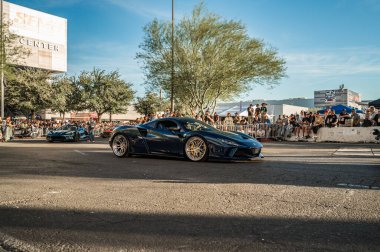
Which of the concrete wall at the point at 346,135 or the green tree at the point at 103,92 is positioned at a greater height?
the green tree at the point at 103,92

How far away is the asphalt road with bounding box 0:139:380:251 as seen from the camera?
2.74m

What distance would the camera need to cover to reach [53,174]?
649 centimetres

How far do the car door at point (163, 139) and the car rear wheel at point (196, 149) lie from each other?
0.34 metres

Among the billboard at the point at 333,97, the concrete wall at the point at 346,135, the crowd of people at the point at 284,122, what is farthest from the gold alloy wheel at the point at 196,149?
the billboard at the point at 333,97

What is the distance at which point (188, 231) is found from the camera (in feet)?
9.86

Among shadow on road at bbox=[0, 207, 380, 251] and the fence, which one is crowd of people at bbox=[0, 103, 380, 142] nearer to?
the fence

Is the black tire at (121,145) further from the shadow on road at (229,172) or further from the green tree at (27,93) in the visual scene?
the green tree at (27,93)

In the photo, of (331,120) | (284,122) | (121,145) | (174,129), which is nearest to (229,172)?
(174,129)

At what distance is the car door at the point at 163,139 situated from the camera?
348 inches

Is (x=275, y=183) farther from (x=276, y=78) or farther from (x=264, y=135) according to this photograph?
(x=276, y=78)

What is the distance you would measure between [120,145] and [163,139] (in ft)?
5.27

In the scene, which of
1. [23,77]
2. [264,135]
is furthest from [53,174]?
[23,77]

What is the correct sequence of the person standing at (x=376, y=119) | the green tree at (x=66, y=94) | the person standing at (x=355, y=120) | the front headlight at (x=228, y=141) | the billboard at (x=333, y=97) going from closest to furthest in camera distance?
the front headlight at (x=228, y=141) → the person standing at (x=376, y=119) → the person standing at (x=355, y=120) → the green tree at (x=66, y=94) → the billboard at (x=333, y=97)

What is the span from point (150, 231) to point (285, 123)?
55.9ft
